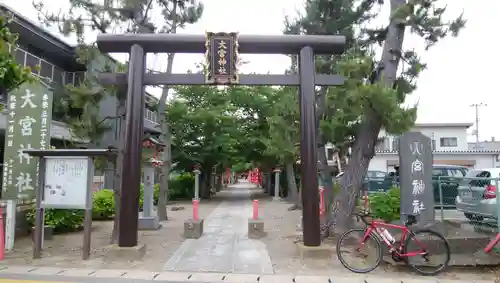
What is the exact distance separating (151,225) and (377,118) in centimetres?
802

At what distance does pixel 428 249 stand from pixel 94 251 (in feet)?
23.5

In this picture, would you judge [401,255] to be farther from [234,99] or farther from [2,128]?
[234,99]

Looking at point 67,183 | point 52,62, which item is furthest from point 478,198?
point 52,62

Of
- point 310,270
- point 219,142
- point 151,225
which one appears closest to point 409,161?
point 310,270

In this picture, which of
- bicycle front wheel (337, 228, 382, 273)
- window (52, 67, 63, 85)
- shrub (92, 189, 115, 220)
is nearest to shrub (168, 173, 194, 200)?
window (52, 67, 63, 85)

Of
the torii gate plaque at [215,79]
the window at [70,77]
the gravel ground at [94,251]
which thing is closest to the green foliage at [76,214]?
the gravel ground at [94,251]

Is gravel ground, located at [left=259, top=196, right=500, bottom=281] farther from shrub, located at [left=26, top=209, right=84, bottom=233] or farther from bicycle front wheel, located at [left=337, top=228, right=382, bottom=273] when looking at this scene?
shrub, located at [left=26, top=209, right=84, bottom=233]

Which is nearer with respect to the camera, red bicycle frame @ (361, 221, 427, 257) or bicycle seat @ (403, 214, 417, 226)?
red bicycle frame @ (361, 221, 427, 257)

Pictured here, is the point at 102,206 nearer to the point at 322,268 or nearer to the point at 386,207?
the point at 322,268

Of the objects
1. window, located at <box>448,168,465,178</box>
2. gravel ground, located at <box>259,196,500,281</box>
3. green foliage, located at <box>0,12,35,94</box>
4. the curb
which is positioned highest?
green foliage, located at <box>0,12,35,94</box>

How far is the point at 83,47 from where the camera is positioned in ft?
39.3

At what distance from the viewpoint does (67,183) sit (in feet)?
28.3

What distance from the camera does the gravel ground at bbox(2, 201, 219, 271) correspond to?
7873 mm

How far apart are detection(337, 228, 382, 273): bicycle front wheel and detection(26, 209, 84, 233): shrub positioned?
7803 mm
